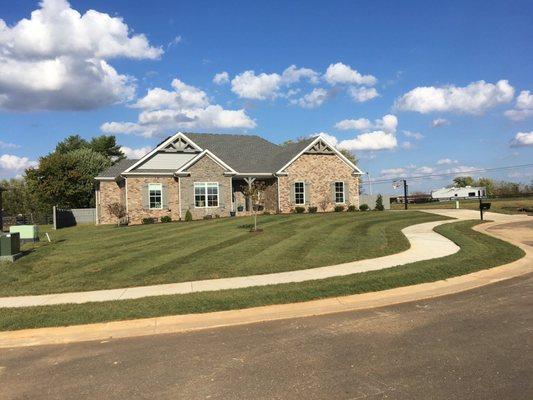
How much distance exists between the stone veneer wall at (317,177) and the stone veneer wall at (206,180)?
445cm

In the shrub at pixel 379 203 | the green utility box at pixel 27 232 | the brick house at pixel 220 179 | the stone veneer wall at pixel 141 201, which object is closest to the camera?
the green utility box at pixel 27 232

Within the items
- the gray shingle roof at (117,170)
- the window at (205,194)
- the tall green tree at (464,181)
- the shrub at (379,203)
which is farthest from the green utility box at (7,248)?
the tall green tree at (464,181)

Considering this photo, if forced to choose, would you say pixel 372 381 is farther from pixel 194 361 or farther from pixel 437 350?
pixel 194 361

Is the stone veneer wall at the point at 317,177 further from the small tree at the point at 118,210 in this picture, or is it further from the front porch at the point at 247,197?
the small tree at the point at 118,210

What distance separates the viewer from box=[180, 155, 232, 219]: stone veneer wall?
1256 inches

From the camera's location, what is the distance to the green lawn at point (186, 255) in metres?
11.4

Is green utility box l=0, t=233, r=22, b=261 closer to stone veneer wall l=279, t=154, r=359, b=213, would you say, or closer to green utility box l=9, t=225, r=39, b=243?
green utility box l=9, t=225, r=39, b=243

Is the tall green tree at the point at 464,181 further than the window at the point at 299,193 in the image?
Yes

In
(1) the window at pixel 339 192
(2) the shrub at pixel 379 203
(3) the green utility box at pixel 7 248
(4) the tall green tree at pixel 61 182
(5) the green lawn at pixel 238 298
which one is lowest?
(5) the green lawn at pixel 238 298

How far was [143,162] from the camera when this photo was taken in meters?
32.4

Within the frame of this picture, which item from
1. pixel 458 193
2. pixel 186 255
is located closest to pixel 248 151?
pixel 186 255

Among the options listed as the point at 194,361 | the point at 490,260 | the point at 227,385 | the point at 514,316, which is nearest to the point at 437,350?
the point at 514,316

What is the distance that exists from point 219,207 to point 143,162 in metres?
6.53

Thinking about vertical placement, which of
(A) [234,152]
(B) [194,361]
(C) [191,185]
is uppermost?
(A) [234,152]
